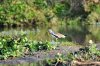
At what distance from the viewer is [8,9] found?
155ft

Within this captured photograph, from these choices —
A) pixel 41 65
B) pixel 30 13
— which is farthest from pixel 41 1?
pixel 41 65

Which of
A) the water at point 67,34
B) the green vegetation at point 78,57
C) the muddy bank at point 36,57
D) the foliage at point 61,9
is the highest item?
the green vegetation at point 78,57

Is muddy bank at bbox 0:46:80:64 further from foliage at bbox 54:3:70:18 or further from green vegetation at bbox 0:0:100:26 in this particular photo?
foliage at bbox 54:3:70:18

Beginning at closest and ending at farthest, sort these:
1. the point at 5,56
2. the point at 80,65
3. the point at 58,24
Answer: the point at 80,65
the point at 5,56
the point at 58,24

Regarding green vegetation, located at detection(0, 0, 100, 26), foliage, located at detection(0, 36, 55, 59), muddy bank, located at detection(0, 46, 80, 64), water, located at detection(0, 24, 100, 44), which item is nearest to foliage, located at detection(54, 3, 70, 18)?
green vegetation, located at detection(0, 0, 100, 26)

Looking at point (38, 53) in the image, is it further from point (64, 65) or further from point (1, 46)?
point (64, 65)

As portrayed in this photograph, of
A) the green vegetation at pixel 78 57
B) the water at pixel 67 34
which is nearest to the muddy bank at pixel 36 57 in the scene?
the green vegetation at pixel 78 57

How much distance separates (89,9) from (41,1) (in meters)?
5.42

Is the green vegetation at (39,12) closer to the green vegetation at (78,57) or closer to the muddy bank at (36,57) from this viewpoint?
the muddy bank at (36,57)

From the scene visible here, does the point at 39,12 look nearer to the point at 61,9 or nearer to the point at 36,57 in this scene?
the point at 61,9

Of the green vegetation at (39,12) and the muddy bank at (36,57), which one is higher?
the muddy bank at (36,57)

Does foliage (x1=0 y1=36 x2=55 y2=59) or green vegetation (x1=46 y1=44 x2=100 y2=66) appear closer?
green vegetation (x1=46 y1=44 x2=100 y2=66)

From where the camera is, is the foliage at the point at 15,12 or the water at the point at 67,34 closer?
the water at the point at 67,34

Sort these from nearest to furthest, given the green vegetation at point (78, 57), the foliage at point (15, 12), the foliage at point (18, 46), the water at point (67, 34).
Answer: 1. the green vegetation at point (78, 57)
2. the foliage at point (18, 46)
3. the water at point (67, 34)
4. the foliage at point (15, 12)
